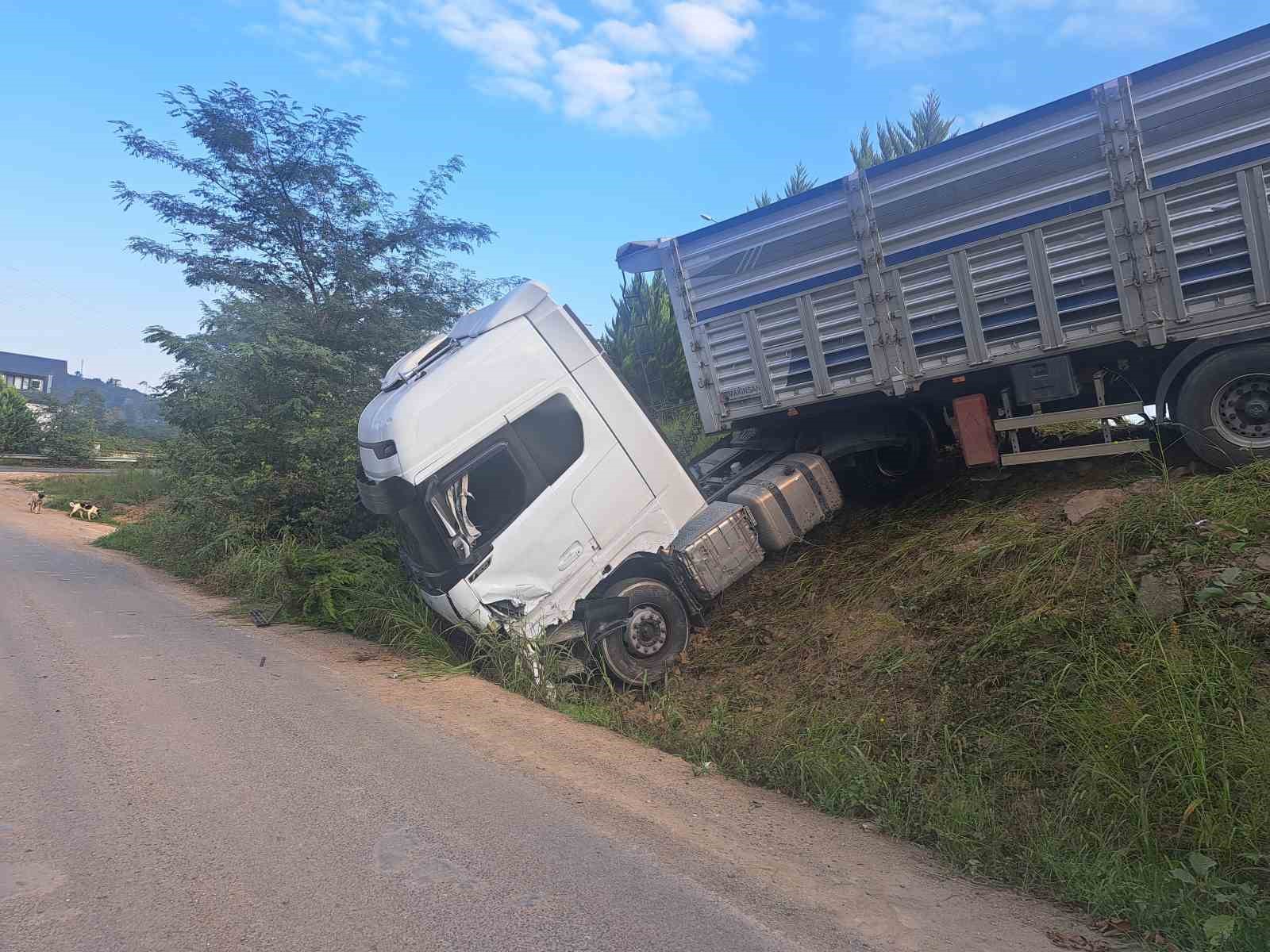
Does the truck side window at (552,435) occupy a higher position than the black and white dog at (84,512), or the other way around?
the black and white dog at (84,512)

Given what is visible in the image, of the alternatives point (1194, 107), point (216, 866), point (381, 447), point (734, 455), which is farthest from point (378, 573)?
point (1194, 107)

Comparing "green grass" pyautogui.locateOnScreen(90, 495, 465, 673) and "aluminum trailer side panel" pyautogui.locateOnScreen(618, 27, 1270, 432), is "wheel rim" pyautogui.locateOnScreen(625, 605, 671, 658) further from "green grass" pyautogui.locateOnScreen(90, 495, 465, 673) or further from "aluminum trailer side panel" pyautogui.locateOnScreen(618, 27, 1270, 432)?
"aluminum trailer side panel" pyautogui.locateOnScreen(618, 27, 1270, 432)

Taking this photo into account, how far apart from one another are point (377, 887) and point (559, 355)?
13.9ft

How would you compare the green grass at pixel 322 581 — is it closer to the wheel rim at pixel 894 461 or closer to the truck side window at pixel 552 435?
the truck side window at pixel 552 435

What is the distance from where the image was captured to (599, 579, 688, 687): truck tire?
647 centimetres

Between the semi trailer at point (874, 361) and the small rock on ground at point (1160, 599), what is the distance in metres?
1.87

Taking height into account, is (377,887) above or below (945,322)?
below

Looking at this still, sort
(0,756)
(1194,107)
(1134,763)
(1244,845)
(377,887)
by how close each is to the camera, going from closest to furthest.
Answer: (377,887) → (1244,845) → (1134,763) → (0,756) → (1194,107)

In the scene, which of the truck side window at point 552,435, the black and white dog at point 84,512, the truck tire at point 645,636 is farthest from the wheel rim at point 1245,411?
the black and white dog at point 84,512

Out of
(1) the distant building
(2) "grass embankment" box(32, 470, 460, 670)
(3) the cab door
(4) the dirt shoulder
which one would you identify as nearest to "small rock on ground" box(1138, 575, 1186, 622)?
(3) the cab door

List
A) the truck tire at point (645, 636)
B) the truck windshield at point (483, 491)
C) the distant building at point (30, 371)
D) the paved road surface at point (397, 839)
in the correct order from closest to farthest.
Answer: the paved road surface at point (397, 839) < the truck windshield at point (483, 491) < the truck tire at point (645, 636) < the distant building at point (30, 371)

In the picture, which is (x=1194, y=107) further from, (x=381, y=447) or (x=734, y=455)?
(x=381, y=447)

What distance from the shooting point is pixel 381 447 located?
598 centimetres

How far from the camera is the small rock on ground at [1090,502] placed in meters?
5.91
